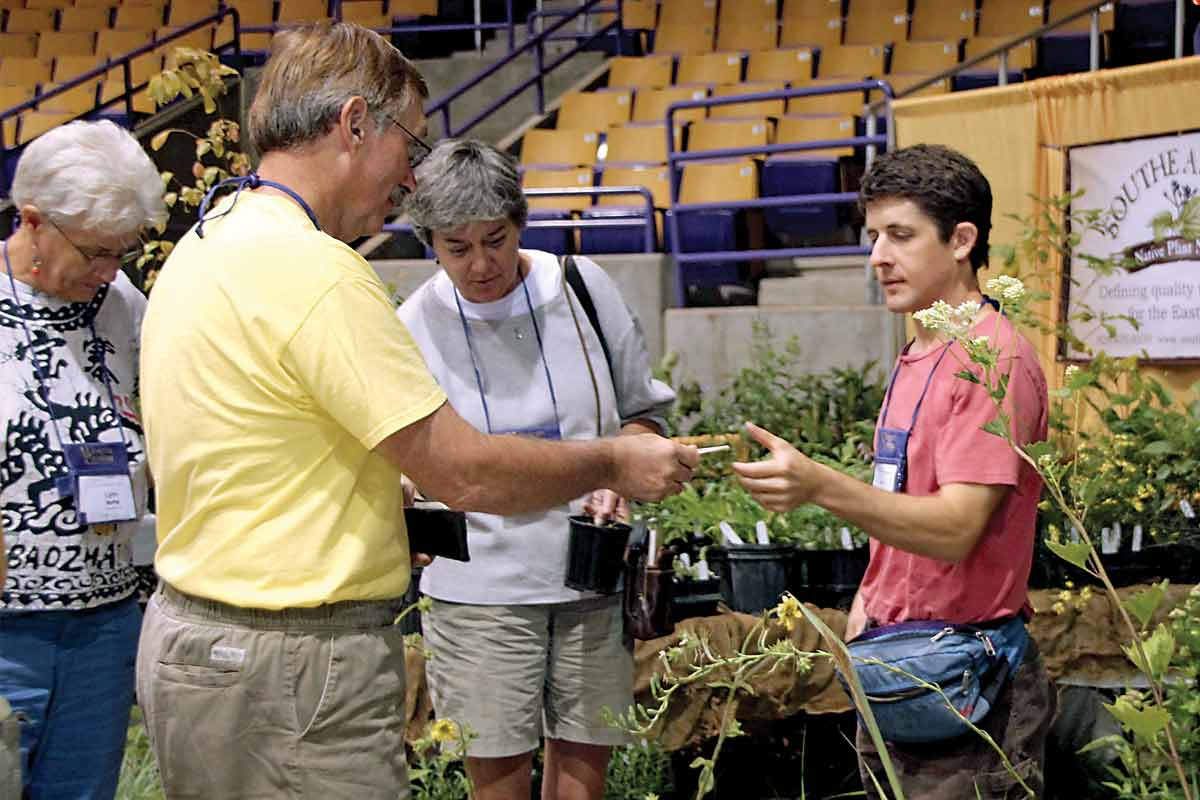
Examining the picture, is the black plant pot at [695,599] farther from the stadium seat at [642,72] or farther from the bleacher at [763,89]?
the stadium seat at [642,72]

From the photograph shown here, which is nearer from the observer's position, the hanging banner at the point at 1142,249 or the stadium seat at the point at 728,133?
the hanging banner at the point at 1142,249

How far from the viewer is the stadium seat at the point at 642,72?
375 inches

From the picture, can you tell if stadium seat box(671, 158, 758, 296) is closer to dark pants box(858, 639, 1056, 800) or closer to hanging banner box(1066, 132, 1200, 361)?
hanging banner box(1066, 132, 1200, 361)

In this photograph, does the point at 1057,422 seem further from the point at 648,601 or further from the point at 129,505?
the point at 129,505

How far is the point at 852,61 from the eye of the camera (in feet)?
28.9

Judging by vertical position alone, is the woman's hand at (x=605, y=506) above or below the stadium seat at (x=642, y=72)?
below

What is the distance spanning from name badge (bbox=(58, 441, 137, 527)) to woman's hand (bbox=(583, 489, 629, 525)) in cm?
80

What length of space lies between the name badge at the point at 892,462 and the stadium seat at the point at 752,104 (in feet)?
22.2

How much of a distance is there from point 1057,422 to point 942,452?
2195 mm

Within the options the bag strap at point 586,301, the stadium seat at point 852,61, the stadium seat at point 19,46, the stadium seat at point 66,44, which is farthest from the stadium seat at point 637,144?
the stadium seat at point 19,46

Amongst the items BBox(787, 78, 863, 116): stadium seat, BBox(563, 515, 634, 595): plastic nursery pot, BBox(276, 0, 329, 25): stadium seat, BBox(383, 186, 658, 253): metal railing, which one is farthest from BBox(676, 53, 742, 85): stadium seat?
BBox(563, 515, 634, 595): plastic nursery pot

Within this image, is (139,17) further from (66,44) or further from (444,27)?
(444,27)

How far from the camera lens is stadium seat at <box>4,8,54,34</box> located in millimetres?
12000

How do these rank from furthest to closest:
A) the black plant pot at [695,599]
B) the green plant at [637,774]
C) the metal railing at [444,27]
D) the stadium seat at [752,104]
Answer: the metal railing at [444,27] < the stadium seat at [752,104] < the green plant at [637,774] < the black plant pot at [695,599]
